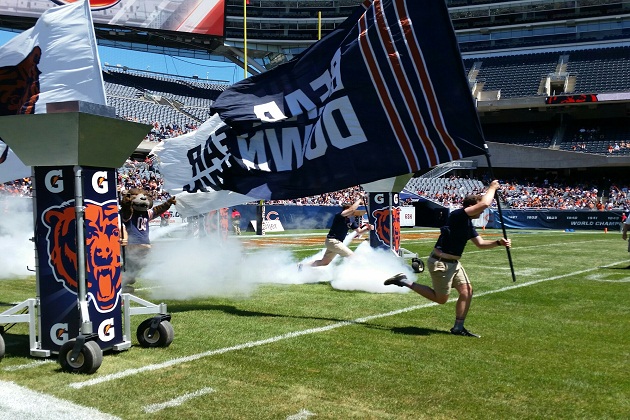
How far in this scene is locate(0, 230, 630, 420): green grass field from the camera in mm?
4582

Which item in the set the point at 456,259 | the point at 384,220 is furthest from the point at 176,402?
the point at 384,220

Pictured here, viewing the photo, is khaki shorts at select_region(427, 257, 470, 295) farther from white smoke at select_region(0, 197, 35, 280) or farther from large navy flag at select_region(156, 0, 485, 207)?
white smoke at select_region(0, 197, 35, 280)

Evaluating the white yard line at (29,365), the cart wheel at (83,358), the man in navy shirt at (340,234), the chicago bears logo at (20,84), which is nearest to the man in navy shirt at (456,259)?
the cart wheel at (83,358)

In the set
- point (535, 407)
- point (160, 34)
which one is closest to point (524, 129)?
point (160, 34)

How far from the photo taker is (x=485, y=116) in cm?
5612

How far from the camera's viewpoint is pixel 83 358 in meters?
5.30

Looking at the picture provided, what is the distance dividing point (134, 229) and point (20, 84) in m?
2.66

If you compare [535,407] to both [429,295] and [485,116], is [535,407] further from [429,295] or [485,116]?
[485,116]

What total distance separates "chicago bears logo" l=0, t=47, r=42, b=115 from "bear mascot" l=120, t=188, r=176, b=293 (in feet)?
6.61

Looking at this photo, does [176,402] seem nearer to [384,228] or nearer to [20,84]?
[20,84]

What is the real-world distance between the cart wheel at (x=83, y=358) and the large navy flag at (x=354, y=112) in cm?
337

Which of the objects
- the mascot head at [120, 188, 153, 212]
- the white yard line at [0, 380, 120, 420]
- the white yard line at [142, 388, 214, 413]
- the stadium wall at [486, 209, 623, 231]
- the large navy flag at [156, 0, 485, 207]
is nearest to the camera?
the white yard line at [0, 380, 120, 420]

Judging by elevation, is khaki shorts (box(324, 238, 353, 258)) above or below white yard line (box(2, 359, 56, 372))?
above

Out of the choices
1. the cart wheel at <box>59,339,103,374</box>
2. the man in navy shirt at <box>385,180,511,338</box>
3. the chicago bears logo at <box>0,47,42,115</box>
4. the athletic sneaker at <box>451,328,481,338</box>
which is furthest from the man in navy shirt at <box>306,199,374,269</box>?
the cart wheel at <box>59,339,103,374</box>
